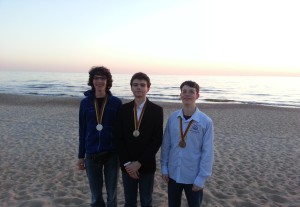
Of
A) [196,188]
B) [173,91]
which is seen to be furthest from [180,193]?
[173,91]

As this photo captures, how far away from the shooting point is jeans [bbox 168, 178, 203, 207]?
324 centimetres

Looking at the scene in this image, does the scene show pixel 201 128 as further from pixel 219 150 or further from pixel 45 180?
pixel 219 150

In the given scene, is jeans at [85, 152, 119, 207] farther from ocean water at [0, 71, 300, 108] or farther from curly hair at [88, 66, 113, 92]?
ocean water at [0, 71, 300, 108]

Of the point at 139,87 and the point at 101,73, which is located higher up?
the point at 101,73

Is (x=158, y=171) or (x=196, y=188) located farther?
(x=158, y=171)

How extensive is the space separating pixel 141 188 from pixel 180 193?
0.48 m

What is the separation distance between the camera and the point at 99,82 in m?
3.44

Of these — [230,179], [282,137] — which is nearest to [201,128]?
[230,179]

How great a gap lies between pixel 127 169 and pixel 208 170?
922mm

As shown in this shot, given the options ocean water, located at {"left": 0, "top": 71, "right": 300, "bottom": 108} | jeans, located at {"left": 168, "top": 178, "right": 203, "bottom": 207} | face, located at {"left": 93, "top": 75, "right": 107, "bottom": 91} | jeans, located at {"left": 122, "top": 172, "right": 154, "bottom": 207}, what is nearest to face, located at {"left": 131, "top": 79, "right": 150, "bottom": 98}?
face, located at {"left": 93, "top": 75, "right": 107, "bottom": 91}

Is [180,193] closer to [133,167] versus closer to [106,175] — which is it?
[133,167]

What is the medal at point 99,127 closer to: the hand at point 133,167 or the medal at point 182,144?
the hand at point 133,167

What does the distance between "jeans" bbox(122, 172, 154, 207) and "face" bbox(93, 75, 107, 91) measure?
1087 millimetres

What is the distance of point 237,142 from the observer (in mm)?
10531
